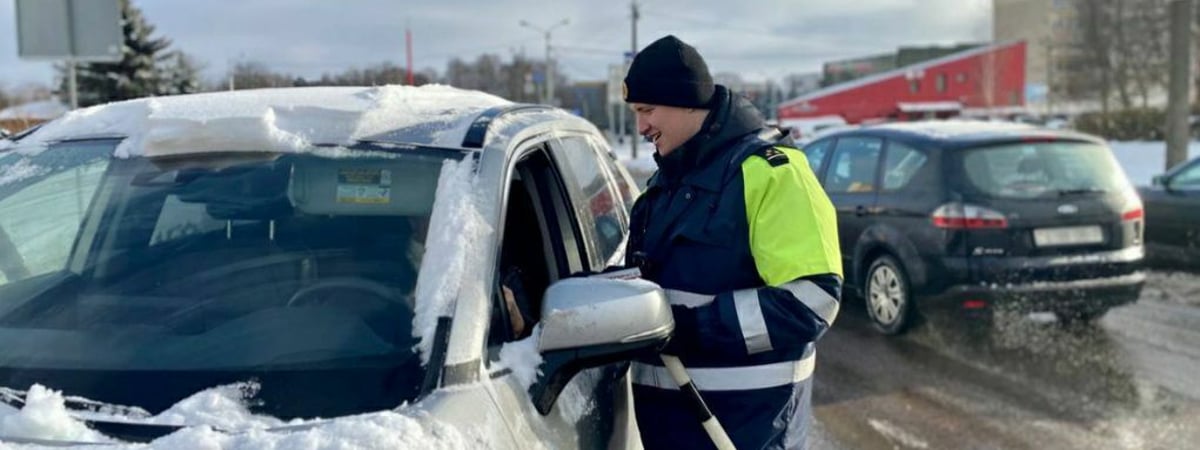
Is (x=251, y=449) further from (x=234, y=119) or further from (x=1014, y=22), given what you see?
(x=1014, y=22)

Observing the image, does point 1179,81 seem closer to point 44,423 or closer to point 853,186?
point 853,186

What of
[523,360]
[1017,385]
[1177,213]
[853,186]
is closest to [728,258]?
[523,360]

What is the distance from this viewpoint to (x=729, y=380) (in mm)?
2398

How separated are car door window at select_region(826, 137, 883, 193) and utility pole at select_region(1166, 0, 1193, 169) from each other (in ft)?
26.2

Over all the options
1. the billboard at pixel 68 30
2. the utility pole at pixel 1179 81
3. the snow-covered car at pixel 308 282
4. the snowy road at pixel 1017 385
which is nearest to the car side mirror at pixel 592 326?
the snow-covered car at pixel 308 282

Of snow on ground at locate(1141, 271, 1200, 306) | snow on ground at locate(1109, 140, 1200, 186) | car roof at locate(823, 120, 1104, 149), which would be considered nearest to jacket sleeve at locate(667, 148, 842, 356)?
car roof at locate(823, 120, 1104, 149)

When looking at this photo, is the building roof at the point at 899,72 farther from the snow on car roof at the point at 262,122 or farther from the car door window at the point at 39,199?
the car door window at the point at 39,199

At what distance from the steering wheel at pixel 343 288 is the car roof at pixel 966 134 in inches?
222

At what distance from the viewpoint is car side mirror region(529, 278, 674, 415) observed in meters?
1.91

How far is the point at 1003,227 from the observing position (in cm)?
663

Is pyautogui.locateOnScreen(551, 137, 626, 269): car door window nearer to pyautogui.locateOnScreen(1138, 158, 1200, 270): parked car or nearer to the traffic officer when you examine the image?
the traffic officer

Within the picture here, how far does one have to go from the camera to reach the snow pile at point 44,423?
5.63 feet

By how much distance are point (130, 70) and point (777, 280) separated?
3126cm

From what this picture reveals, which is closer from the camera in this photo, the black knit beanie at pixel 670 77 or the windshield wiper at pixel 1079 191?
the black knit beanie at pixel 670 77
